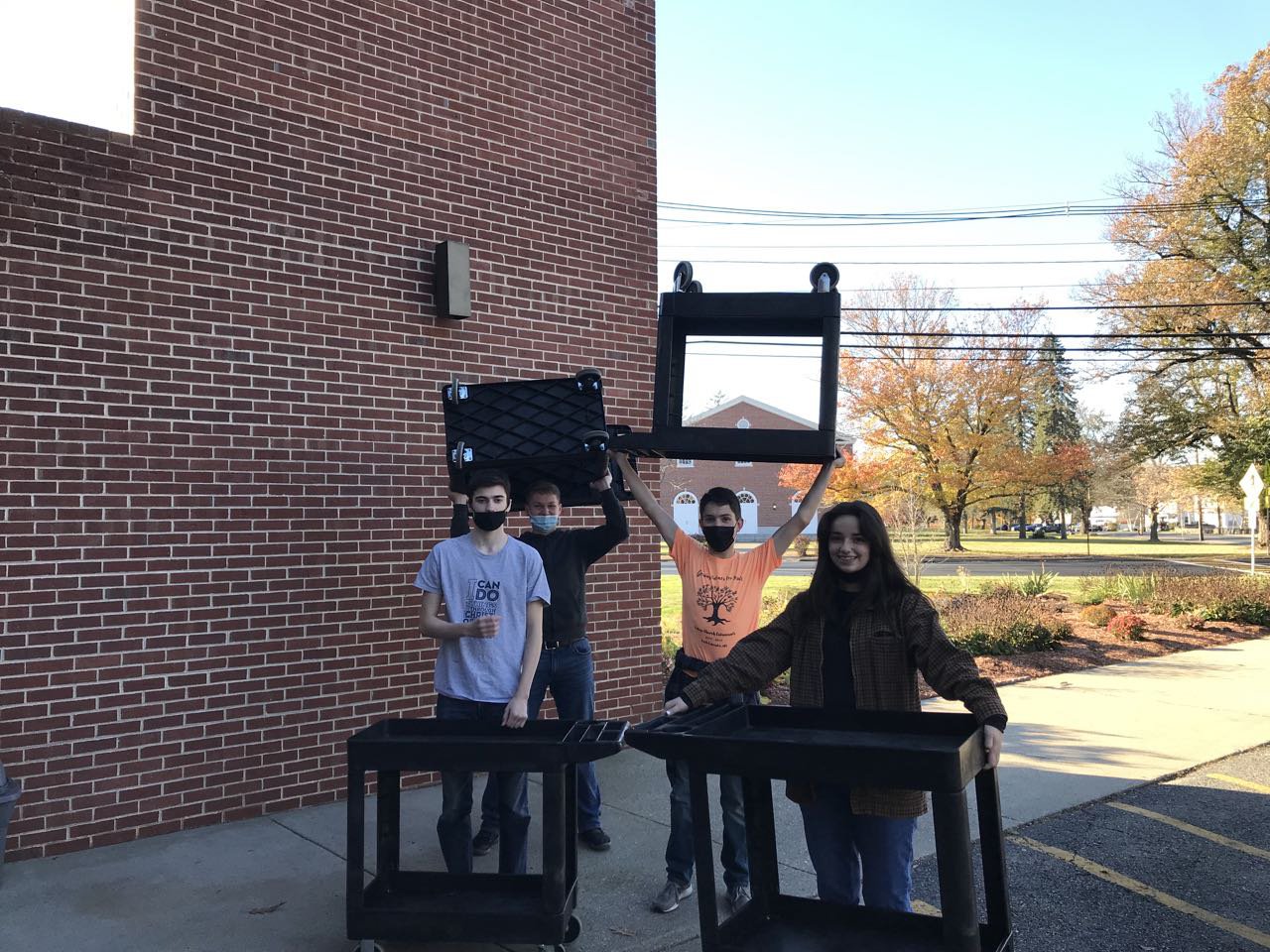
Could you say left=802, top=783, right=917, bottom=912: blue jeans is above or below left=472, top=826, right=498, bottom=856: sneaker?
above

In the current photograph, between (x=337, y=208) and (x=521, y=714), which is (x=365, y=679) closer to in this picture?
(x=521, y=714)

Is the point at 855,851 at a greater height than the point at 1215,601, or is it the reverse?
the point at 855,851

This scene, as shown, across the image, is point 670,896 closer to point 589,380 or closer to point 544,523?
point 544,523

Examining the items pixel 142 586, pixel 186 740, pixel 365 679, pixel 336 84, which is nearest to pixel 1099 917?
pixel 365 679

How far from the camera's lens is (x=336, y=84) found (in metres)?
6.15

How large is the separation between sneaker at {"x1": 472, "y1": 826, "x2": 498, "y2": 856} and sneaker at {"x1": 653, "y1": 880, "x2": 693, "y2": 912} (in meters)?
1.09

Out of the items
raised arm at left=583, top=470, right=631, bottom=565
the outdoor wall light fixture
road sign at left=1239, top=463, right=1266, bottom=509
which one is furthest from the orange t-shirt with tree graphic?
road sign at left=1239, top=463, right=1266, bottom=509

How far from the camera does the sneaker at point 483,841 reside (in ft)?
16.4

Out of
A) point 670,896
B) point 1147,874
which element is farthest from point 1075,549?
point 670,896

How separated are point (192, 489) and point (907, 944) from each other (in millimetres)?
4402

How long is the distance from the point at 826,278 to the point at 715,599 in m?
1.51

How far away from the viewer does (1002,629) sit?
1220 centimetres

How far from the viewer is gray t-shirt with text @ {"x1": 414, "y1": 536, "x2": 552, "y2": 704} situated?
13.4 ft

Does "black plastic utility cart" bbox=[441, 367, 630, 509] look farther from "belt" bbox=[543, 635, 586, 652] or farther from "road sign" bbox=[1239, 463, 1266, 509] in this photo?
"road sign" bbox=[1239, 463, 1266, 509]
